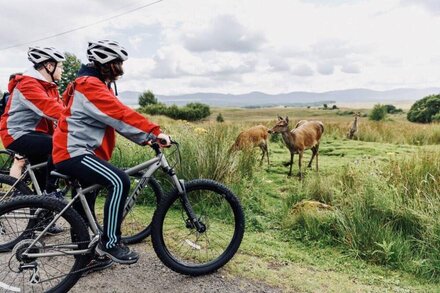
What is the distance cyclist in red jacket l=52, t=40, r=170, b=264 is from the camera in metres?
3.36

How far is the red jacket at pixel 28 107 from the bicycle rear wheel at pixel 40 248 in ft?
4.06

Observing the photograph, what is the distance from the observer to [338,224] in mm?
5039

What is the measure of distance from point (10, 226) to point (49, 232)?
0.33 meters

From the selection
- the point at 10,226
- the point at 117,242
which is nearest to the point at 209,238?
the point at 117,242

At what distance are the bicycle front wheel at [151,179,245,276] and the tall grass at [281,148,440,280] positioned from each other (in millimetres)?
1239

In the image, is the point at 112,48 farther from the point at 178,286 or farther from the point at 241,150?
the point at 241,150

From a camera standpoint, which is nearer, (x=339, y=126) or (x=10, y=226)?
(x=10, y=226)

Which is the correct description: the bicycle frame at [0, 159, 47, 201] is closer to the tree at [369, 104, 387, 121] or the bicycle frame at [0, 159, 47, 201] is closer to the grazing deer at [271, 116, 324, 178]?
the grazing deer at [271, 116, 324, 178]

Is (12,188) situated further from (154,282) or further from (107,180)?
(154,282)

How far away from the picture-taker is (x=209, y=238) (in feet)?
15.1

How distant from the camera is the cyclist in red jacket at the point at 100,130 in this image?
11.0 feet

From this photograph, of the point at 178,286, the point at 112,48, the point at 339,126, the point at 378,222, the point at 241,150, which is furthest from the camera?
the point at 339,126

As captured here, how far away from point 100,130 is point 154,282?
4.86 feet

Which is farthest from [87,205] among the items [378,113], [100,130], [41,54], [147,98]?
[147,98]
